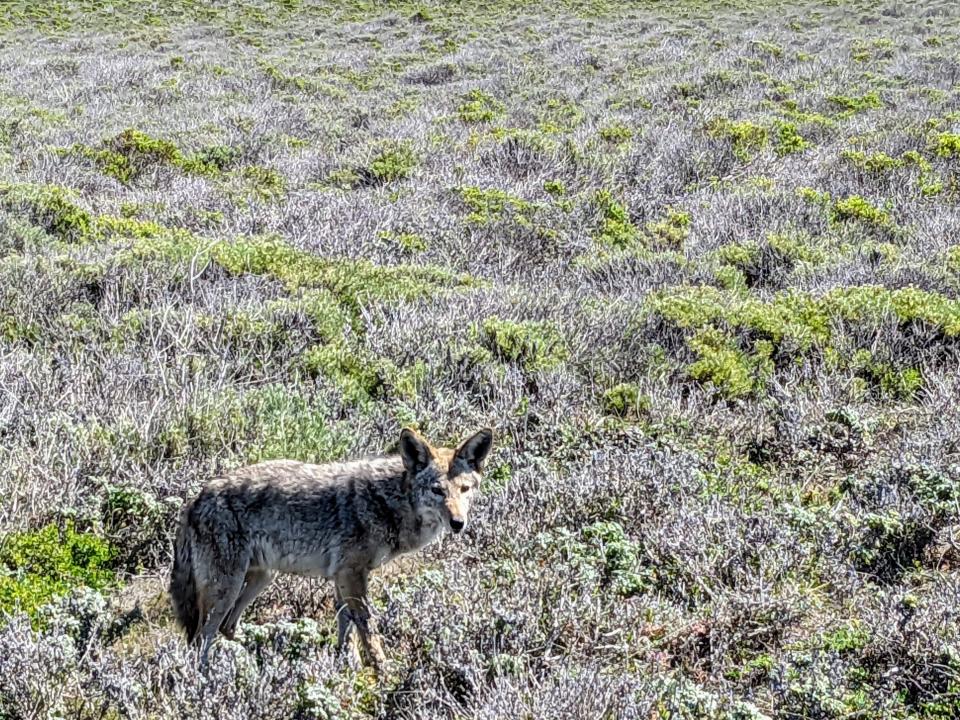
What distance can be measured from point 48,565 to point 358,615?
1532 millimetres

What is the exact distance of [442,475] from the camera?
12.9 ft

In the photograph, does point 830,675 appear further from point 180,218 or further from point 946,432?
point 180,218

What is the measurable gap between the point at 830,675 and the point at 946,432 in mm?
2451

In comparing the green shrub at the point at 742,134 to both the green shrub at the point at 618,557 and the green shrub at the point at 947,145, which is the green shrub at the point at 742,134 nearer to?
the green shrub at the point at 947,145

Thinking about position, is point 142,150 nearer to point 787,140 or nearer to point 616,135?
point 616,135

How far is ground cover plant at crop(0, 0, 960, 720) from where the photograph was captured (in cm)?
350

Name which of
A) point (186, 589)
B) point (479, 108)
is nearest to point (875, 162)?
point (479, 108)

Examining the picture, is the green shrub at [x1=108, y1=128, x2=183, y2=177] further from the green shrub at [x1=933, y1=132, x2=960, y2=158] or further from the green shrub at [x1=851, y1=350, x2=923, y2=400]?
the green shrub at [x1=933, y1=132, x2=960, y2=158]

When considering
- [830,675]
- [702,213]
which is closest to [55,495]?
[830,675]

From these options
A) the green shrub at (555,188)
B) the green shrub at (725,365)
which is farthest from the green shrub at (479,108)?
the green shrub at (725,365)

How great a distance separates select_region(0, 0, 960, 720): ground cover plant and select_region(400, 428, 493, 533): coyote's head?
34cm

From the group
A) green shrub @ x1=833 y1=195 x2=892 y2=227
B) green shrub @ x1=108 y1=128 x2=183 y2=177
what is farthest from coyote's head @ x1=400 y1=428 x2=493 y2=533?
green shrub @ x1=108 y1=128 x2=183 y2=177

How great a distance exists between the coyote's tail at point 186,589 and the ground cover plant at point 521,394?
0.18 metres

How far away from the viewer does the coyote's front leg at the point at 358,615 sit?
3723 millimetres
